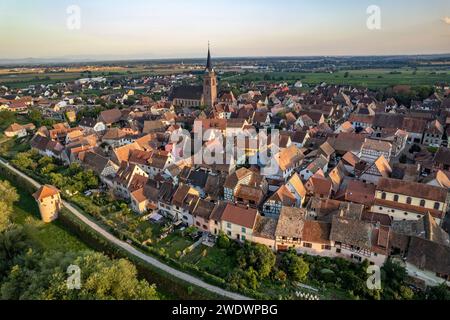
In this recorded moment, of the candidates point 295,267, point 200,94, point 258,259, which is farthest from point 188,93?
point 295,267

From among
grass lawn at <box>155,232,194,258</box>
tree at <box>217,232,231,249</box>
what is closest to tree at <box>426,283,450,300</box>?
tree at <box>217,232,231,249</box>

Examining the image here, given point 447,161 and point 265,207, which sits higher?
point 447,161

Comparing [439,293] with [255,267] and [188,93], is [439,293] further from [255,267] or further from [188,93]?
[188,93]

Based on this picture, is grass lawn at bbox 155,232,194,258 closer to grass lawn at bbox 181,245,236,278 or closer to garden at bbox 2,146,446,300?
garden at bbox 2,146,446,300

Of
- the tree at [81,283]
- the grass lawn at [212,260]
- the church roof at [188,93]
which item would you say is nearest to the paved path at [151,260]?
the grass lawn at [212,260]

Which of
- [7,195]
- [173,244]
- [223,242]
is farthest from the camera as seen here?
[7,195]

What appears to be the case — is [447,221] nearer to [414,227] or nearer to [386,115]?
[414,227]
